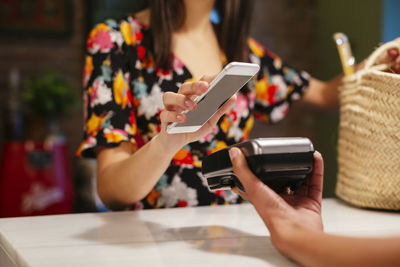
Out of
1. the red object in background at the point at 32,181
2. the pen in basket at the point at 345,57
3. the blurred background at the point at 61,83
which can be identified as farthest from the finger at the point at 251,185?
the red object in background at the point at 32,181

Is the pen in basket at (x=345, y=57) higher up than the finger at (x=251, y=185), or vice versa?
the pen in basket at (x=345, y=57)

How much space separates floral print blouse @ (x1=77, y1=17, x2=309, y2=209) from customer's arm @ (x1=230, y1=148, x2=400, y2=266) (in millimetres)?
436

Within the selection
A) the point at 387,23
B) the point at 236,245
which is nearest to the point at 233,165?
the point at 236,245

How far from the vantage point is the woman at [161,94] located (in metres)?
0.94

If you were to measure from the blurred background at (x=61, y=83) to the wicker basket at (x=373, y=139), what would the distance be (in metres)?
0.81

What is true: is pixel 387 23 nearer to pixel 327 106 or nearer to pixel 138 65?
pixel 327 106

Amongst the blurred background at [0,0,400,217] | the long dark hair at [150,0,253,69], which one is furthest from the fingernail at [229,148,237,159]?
the blurred background at [0,0,400,217]

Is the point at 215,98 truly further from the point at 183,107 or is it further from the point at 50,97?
the point at 50,97

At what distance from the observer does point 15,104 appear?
2.79 metres

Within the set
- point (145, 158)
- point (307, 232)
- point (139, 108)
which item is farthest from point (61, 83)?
point (307, 232)

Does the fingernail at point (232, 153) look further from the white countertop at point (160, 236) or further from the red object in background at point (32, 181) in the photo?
the red object in background at point (32, 181)

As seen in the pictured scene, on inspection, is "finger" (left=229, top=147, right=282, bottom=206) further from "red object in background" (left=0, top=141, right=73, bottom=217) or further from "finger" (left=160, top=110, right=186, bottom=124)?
"red object in background" (left=0, top=141, right=73, bottom=217)

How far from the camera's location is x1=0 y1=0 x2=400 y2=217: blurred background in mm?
2199

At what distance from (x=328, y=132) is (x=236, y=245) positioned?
131 centimetres
